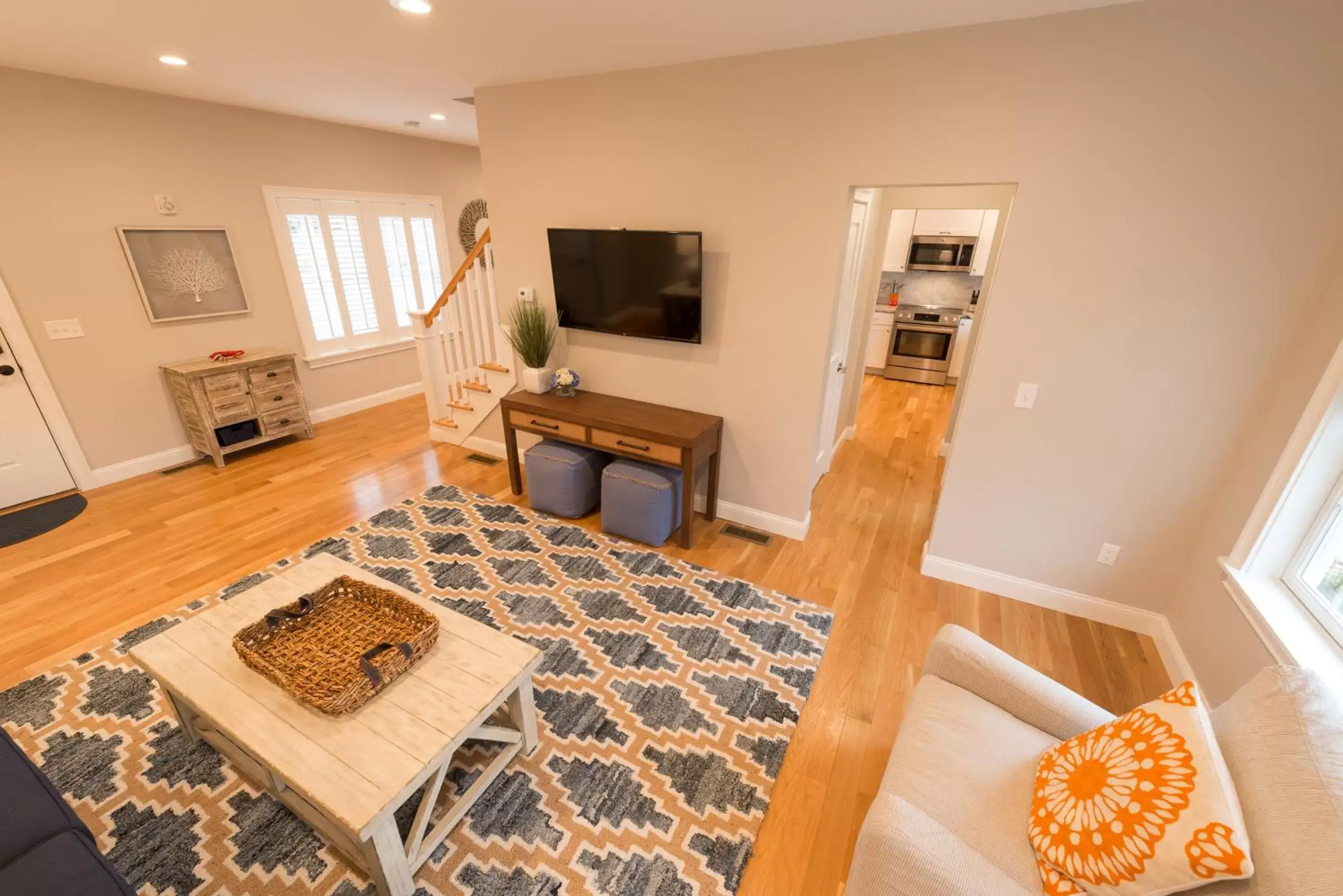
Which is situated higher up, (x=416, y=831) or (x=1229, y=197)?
(x=1229, y=197)

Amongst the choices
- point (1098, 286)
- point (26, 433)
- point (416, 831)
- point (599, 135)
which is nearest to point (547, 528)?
point (416, 831)

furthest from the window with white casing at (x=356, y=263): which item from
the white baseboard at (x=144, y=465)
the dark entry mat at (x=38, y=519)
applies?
the dark entry mat at (x=38, y=519)

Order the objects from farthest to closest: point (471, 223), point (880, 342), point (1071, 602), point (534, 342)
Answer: point (880, 342)
point (471, 223)
point (534, 342)
point (1071, 602)

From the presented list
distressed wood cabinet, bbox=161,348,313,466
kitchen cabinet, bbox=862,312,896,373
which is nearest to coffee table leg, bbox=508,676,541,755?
distressed wood cabinet, bbox=161,348,313,466

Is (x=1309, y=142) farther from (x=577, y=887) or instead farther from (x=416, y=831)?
(x=416, y=831)

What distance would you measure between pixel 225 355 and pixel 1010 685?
210 inches

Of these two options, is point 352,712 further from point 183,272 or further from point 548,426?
point 183,272

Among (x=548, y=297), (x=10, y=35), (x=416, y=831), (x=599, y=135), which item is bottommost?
(x=416, y=831)

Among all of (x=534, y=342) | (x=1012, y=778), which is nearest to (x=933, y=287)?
(x=534, y=342)

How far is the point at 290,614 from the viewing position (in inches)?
69.1

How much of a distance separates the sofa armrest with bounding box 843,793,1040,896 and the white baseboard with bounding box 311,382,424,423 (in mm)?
5296

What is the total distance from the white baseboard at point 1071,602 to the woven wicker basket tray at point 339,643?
8.57ft

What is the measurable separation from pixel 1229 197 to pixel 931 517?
2.18 metres

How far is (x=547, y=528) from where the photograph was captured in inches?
129
